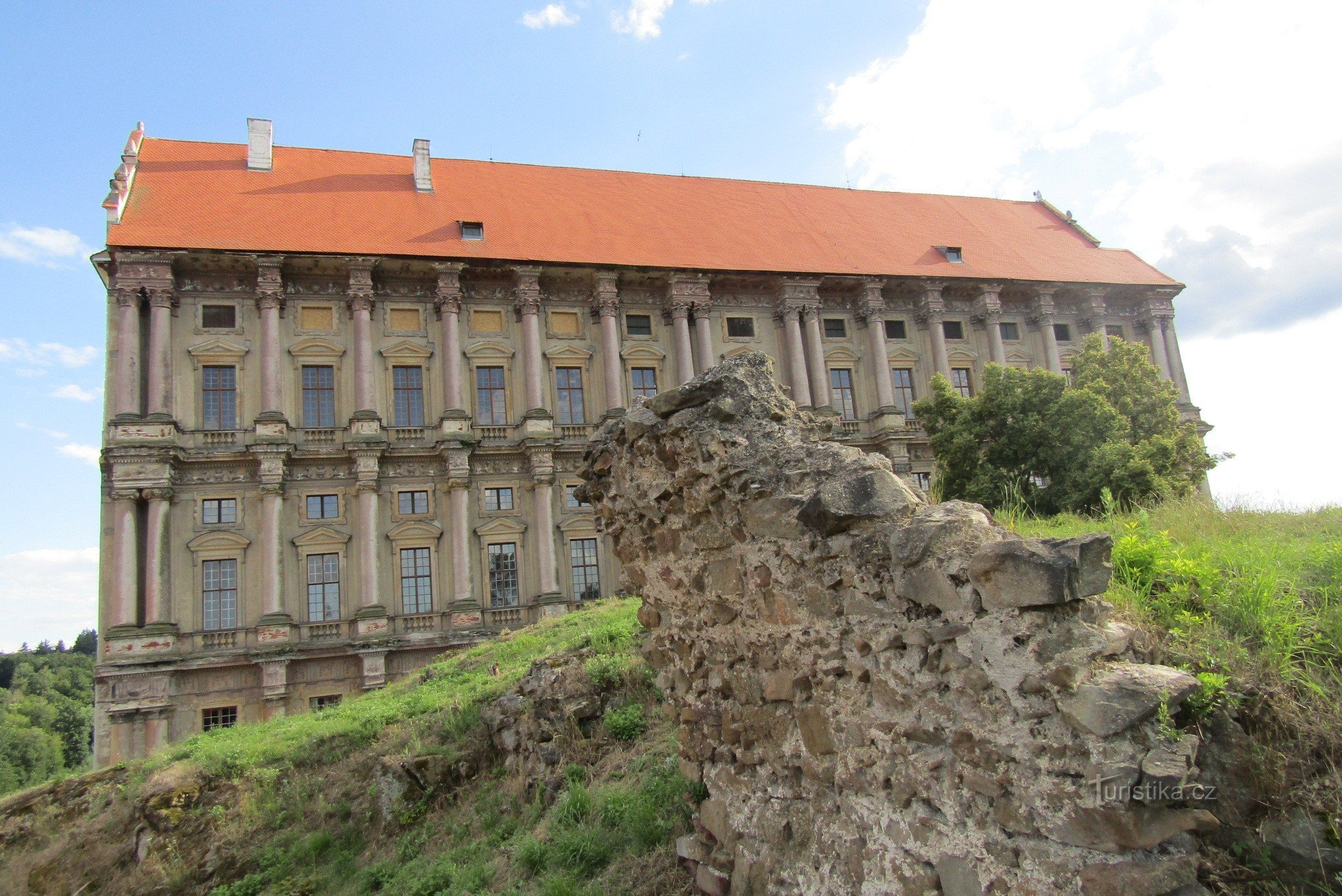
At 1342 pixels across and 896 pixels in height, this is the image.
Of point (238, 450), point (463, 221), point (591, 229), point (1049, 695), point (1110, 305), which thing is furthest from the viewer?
point (1110, 305)

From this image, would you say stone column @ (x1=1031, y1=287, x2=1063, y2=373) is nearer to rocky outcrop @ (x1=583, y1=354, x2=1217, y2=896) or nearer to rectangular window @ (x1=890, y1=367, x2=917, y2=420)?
rectangular window @ (x1=890, y1=367, x2=917, y2=420)

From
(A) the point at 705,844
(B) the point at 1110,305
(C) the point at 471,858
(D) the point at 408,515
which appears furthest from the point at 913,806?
(B) the point at 1110,305

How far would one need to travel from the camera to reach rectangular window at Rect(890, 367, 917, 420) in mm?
32625

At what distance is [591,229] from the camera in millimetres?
31922

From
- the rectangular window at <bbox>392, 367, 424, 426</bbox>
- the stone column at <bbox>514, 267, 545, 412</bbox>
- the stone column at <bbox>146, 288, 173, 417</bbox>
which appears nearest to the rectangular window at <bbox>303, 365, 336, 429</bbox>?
the rectangular window at <bbox>392, 367, 424, 426</bbox>

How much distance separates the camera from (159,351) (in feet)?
82.7

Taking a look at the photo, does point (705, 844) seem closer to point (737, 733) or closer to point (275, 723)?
point (737, 733)

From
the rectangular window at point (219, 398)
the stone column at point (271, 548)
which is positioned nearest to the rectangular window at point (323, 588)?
the stone column at point (271, 548)

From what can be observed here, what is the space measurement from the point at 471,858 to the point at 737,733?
4.07 m

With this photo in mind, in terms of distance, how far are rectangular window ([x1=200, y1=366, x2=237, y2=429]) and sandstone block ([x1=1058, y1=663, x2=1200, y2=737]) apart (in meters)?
27.3

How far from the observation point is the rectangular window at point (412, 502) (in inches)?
1061

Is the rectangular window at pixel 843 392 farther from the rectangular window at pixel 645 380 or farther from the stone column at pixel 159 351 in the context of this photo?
the stone column at pixel 159 351

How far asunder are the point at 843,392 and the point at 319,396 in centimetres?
1886

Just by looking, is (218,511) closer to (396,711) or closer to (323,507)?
(323,507)
